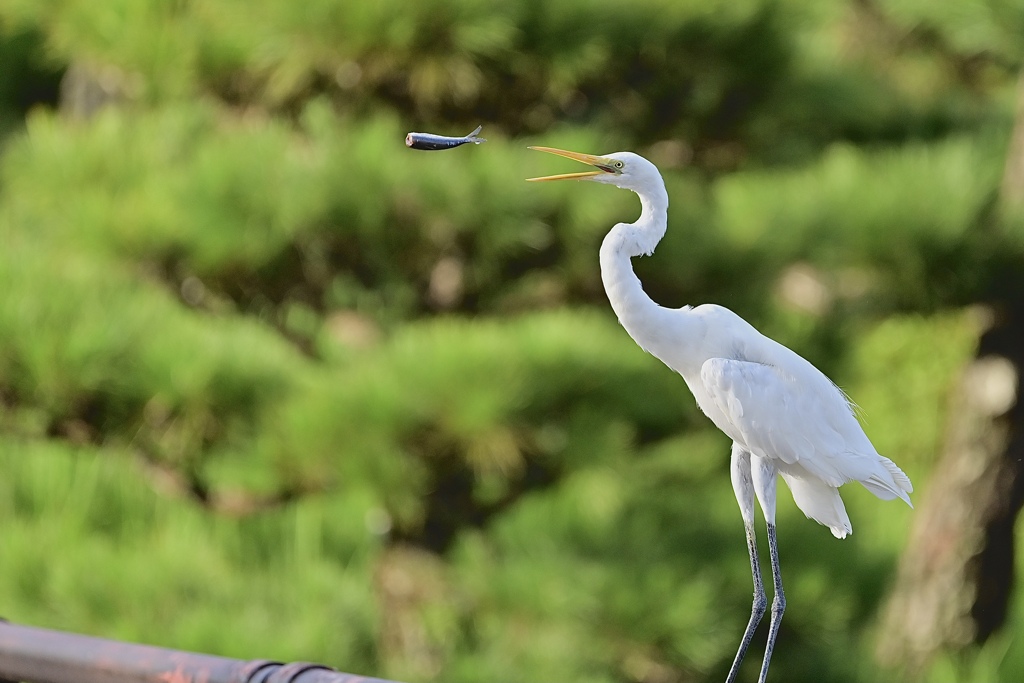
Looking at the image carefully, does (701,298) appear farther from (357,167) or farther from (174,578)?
(174,578)

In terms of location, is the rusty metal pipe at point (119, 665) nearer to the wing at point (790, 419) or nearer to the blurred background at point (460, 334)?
the wing at point (790, 419)

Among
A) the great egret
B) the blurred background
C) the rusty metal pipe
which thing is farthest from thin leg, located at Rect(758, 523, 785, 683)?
the blurred background

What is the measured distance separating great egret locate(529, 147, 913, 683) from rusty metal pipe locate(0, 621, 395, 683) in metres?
0.13

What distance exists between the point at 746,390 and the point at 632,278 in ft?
0.14

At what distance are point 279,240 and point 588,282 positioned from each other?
0.30m

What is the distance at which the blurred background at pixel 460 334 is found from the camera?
3.34 feet

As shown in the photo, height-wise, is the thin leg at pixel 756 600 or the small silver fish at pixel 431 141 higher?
the small silver fish at pixel 431 141

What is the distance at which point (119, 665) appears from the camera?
0.40 m

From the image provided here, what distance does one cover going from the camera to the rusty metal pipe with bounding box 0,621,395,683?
387 mm

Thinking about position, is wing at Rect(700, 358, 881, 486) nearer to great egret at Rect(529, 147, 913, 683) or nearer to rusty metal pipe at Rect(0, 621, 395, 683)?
great egret at Rect(529, 147, 913, 683)

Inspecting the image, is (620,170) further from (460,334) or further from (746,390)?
(460,334)

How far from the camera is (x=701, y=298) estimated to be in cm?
120

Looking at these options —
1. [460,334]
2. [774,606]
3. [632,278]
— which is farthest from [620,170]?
[460,334]

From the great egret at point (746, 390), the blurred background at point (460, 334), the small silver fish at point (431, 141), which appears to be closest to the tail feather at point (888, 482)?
the great egret at point (746, 390)
